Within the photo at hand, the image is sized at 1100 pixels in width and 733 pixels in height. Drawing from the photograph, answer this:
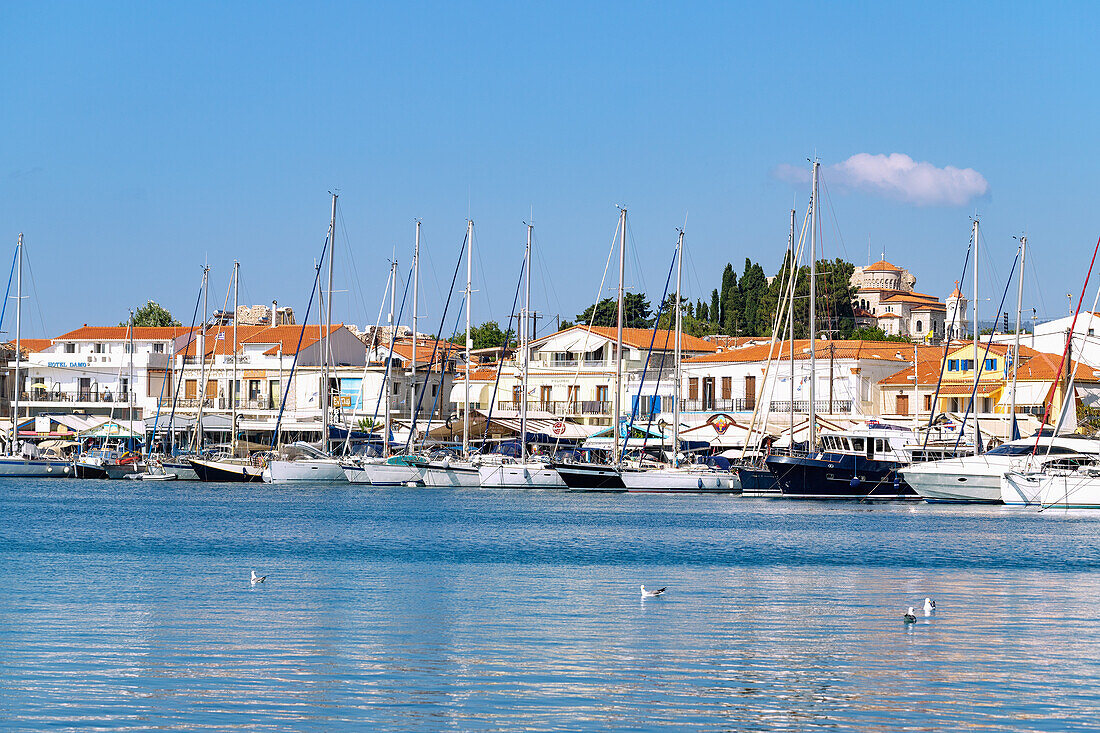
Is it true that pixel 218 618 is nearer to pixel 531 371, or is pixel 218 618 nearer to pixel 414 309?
pixel 414 309

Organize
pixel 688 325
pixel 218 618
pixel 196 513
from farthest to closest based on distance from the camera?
pixel 688 325
pixel 196 513
pixel 218 618

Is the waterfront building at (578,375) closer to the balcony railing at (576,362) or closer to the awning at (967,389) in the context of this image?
the balcony railing at (576,362)

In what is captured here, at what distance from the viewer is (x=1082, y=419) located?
7469cm

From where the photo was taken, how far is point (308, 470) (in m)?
70.7

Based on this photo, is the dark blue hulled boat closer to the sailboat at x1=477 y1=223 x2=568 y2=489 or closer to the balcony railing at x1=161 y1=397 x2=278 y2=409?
the sailboat at x1=477 y1=223 x2=568 y2=489

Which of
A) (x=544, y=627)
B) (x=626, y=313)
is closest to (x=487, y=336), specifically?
(x=626, y=313)

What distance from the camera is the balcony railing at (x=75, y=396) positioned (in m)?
98.8

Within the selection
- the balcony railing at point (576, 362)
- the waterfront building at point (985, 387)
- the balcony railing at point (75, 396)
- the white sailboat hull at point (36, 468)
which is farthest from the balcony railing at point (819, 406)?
the balcony railing at point (75, 396)

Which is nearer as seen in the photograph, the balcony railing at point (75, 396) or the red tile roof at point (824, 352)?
the red tile roof at point (824, 352)

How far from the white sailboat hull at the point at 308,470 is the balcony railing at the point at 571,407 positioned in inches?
841

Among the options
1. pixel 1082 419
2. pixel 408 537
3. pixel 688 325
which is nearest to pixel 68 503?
pixel 408 537

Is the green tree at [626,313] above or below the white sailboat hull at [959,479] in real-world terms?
above

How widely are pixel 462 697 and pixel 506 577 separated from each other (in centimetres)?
1405

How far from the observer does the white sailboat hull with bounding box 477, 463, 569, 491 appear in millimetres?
67625
